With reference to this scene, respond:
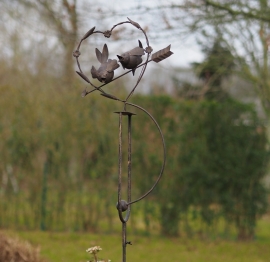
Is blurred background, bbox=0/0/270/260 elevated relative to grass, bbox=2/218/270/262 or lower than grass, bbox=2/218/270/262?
elevated

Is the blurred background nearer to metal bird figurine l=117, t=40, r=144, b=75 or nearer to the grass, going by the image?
the grass

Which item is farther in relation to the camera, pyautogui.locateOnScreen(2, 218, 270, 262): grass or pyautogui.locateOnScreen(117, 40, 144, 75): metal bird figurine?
pyautogui.locateOnScreen(2, 218, 270, 262): grass

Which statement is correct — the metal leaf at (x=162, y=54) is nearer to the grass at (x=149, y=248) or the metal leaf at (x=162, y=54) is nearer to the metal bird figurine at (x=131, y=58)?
the metal bird figurine at (x=131, y=58)

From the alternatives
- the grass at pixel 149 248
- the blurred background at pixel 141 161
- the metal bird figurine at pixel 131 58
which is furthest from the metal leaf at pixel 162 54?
the blurred background at pixel 141 161

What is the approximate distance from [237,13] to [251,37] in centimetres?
197

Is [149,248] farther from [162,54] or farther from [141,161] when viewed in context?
[162,54]

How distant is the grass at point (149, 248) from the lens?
711cm

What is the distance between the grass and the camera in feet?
23.3

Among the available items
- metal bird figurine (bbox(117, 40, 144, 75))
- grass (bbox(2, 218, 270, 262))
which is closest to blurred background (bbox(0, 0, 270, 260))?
grass (bbox(2, 218, 270, 262))

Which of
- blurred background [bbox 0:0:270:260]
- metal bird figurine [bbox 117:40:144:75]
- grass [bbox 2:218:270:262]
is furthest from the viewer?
blurred background [bbox 0:0:270:260]

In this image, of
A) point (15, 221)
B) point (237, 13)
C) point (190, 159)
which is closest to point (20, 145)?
→ point (15, 221)

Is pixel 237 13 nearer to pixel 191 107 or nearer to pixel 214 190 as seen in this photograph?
pixel 191 107

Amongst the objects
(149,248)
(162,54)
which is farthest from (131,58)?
(149,248)

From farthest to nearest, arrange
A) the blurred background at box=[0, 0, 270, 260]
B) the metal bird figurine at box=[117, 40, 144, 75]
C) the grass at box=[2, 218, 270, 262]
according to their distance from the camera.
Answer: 1. the blurred background at box=[0, 0, 270, 260]
2. the grass at box=[2, 218, 270, 262]
3. the metal bird figurine at box=[117, 40, 144, 75]
